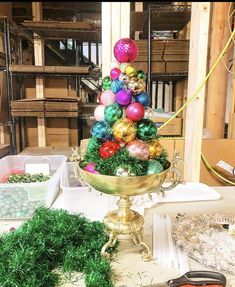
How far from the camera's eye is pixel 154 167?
0.51 metres

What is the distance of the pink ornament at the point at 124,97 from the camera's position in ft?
1.69

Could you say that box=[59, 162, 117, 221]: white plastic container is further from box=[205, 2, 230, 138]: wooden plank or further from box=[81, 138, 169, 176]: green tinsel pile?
box=[205, 2, 230, 138]: wooden plank

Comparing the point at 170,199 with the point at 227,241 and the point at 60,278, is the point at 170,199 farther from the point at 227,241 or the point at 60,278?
the point at 60,278

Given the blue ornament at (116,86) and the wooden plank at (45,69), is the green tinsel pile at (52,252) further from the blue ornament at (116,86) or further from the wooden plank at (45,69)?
the wooden plank at (45,69)

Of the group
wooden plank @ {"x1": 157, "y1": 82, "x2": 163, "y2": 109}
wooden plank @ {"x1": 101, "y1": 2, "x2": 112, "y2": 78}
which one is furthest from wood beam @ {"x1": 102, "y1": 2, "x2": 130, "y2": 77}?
wooden plank @ {"x1": 157, "y1": 82, "x2": 163, "y2": 109}

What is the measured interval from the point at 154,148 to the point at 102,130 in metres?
0.10

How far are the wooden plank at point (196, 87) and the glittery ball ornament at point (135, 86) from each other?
2.35 ft

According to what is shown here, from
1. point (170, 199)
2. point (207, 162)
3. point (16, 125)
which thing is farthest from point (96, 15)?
point (170, 199)

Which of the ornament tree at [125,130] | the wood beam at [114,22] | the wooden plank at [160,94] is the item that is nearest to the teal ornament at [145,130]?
the ornament tree at [125,130]

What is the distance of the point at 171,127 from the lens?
213cm

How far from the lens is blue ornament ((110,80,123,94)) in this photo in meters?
0.52

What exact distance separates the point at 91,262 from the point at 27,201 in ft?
1.15

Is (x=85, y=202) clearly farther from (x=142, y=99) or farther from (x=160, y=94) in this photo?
(x=160, y=94)

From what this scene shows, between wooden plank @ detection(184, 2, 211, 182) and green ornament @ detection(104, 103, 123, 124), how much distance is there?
2.44 feet
